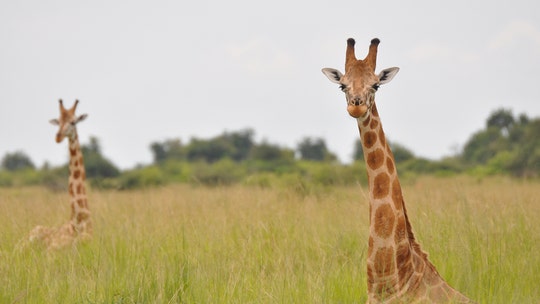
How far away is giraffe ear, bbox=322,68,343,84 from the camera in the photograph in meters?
4.87

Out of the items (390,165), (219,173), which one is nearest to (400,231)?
(390,165)

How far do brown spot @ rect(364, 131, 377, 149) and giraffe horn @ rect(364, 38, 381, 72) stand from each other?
0.48 metres

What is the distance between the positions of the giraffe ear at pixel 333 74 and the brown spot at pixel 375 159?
613 mm

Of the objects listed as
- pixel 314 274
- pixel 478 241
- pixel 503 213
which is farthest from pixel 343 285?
pixel 503 213

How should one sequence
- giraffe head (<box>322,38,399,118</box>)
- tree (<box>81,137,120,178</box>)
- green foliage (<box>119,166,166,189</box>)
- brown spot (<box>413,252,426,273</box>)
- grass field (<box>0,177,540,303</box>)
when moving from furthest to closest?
tree (<box>81,137,120,178</box>) → green foliage (<box>119,166,166,189</box>) → grass field (<box>0,177,540,303</box>) → brown spot (<box>413,252,426,273</box>) → giraffe head (<box>322,38,399,118</box>)

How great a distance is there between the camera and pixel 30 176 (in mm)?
40281

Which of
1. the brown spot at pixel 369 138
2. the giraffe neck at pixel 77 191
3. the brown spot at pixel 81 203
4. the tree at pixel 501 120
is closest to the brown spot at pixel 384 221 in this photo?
the brown spot at pixel 369 138

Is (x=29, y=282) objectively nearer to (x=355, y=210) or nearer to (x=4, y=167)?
(x=355, y=210)

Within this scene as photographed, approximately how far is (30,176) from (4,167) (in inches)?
637

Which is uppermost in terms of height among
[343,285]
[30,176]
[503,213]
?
[30,176]

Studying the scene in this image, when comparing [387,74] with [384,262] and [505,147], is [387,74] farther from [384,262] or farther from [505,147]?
[505,147]

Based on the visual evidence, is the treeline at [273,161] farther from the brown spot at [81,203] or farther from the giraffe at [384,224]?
the giraffe at [384,224]

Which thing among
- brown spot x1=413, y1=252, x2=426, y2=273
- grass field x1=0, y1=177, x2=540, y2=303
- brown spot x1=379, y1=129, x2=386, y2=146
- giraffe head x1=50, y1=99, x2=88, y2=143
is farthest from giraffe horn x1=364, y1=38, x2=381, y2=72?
giraffe head x1=50, y1=99, x2=88, y2=143

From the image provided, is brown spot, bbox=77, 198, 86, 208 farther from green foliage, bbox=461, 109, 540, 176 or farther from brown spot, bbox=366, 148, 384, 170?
green foliage, bbox=461, 109, 540, 176
